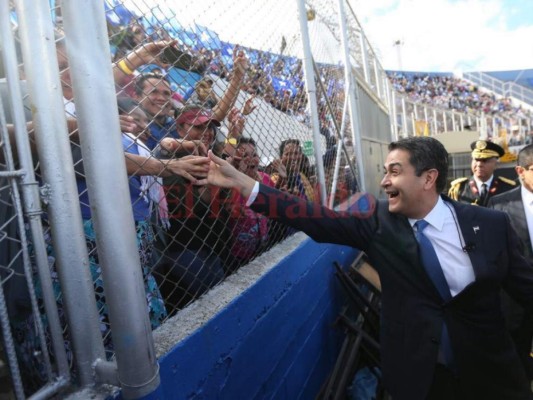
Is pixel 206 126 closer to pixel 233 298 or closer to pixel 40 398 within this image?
pixel 233 298

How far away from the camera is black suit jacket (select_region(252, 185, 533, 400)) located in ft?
5.91

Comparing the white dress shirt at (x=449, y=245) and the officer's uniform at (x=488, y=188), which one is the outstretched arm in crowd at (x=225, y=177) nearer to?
the white dress shirt at (x=449, y=245)

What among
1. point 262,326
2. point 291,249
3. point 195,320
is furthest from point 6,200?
point 291,249

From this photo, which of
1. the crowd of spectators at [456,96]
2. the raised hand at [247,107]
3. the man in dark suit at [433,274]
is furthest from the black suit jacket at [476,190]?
the crowd of spectators at [456,96]

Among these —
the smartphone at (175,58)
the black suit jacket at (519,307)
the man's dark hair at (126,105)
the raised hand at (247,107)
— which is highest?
the smartphone at (175,58)

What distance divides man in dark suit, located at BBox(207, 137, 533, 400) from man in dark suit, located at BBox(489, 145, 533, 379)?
37.9 inches

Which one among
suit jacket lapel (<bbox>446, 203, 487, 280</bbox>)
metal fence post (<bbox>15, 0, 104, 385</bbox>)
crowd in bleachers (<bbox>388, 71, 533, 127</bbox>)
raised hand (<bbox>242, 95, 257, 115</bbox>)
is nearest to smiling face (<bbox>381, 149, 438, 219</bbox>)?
suit jacket lapel (<bbox>446, 203, 487, 280</bbox>)

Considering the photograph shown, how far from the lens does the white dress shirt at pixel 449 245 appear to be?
1.83 meters

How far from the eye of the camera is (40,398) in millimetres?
957

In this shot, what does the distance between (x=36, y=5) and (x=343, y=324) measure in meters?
3.02

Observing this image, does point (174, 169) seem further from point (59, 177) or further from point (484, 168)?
point (484, 168)

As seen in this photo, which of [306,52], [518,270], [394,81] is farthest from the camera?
[394,81]

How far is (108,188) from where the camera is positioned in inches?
37.6

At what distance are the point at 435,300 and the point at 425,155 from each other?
0.75 meters
